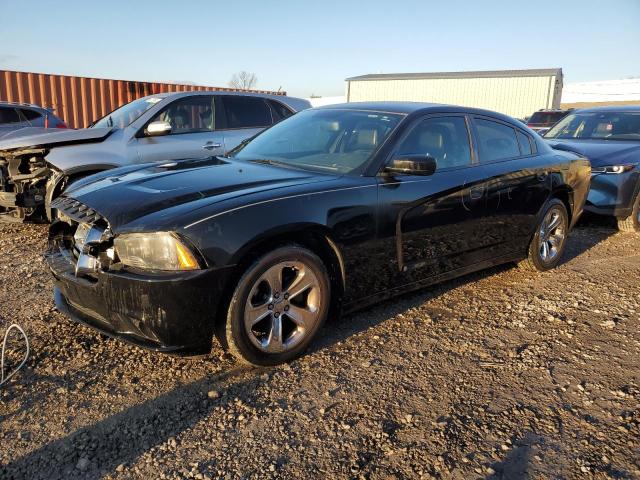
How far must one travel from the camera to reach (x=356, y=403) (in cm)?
275

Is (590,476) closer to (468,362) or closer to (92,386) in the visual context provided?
(468,362)

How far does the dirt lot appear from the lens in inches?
90.0

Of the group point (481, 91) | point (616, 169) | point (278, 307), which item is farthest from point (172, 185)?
point (481, 91)

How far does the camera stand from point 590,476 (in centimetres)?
225

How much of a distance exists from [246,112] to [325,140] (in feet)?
11.8

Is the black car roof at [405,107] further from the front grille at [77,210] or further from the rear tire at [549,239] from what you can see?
the front grille at [77,210]

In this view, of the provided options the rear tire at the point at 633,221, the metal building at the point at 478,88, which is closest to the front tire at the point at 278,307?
the rear tire at the point at 633,221

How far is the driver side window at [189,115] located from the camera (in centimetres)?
656

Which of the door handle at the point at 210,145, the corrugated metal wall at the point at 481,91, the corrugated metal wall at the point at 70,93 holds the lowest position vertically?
the door handle at the point at 210,145

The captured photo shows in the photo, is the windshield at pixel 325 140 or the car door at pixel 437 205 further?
the windshield at pixel 325 140

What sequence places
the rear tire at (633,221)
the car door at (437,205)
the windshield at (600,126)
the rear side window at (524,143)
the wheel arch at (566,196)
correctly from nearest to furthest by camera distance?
the car door at (437,205) → the rear side window at (524,143) → the wheel arch at (566,196) → the rear tire at (633,221) → the windshield at (600,126)

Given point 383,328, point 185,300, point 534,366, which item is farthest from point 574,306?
point 185,300

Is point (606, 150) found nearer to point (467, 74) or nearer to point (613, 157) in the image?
point (613, 157)

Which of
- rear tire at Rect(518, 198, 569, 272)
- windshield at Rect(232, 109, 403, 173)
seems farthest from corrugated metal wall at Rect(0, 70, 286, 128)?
rear tire at Rect(518, 198, 569, 272)
